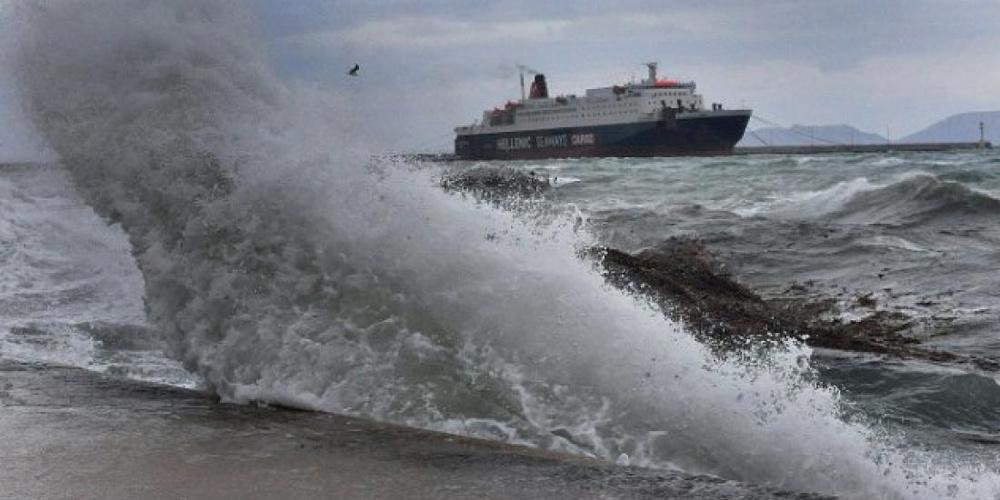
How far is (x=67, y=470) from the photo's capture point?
12.0ft

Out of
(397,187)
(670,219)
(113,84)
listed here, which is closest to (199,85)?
(113,84)

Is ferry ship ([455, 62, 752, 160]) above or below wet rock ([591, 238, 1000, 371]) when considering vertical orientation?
above

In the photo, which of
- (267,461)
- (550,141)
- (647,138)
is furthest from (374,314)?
(550,141)

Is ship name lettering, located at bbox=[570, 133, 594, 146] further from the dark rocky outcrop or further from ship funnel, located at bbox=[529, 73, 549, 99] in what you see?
the dark rocky outcrop

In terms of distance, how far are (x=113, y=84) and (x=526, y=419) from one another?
3954 mm

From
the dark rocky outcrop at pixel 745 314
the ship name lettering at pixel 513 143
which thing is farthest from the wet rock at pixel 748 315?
the ship name lettering at pixel 513 143

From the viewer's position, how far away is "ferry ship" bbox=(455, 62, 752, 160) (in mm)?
74312

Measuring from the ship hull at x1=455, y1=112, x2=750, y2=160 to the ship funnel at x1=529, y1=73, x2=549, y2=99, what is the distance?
9.51 meters

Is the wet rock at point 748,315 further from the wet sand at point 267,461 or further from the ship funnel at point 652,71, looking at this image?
the ship funnel at point 652,71

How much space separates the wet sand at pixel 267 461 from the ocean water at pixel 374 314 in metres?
0.40

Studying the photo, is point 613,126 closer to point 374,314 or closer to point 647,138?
point 647,138

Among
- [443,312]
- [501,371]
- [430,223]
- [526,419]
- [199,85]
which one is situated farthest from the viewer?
[199,85]

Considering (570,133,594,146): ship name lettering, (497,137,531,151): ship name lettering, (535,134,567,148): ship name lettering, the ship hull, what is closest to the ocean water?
the ship hull

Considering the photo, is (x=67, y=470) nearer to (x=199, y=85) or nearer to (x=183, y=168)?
(x=183, y=168)
